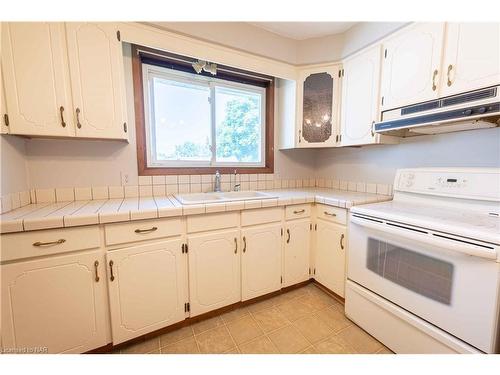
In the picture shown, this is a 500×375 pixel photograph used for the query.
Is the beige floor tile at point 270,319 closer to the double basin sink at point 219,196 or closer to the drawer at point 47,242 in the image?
the double basin sink at point 219,196

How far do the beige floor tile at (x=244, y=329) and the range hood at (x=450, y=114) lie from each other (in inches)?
70.4

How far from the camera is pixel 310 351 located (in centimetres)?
139

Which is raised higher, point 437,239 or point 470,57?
point 470,57

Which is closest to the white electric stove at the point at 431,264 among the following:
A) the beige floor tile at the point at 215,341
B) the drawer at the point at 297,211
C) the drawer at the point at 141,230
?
the drawer at the point at 297,211

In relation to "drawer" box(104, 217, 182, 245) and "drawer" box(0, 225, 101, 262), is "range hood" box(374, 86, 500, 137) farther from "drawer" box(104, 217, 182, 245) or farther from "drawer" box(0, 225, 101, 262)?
"drawer" box(0, 225, 101, 262)

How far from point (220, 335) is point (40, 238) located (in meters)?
1.25

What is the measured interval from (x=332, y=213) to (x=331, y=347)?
0.96 metres

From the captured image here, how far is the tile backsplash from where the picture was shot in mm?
1497

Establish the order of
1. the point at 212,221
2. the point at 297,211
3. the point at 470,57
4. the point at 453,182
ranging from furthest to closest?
the point at 297,211
the point at 212,221
the point at 453,182
the point at 470,57

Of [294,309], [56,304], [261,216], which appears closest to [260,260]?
[261,216]

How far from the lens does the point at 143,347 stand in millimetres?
1399

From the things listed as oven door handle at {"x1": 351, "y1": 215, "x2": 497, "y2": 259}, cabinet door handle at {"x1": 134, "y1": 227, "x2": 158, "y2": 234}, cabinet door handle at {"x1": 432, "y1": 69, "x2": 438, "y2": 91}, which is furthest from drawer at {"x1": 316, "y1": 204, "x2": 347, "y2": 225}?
cabinet door handle at {"x1": 134, "y1": 227, "x2": 158, "y2": 234}

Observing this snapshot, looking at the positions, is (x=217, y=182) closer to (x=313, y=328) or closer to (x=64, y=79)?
(x=64, y=79)
